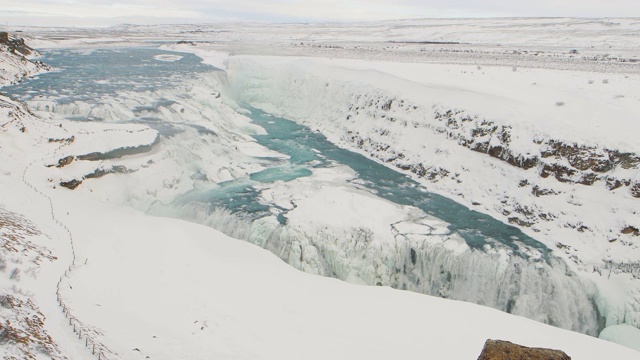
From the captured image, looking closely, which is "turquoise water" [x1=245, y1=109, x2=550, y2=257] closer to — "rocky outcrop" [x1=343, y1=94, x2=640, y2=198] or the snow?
"rocky outcrop" [x1=343, y1=94, x2=640, y2=198]

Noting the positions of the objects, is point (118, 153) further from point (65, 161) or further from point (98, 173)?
Answer: point (65, 161)

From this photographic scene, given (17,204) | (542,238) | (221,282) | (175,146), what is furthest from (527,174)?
(17,204)

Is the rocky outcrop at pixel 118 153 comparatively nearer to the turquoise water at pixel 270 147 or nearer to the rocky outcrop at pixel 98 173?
the rocky outcrop at pixel 98 173

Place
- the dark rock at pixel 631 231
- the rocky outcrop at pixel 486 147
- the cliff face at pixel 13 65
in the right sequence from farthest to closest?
1. the cliff face at pixel 13 65
2. the rocky outcrop at pixel 486 147
3. the dark rock at pixel 631 231

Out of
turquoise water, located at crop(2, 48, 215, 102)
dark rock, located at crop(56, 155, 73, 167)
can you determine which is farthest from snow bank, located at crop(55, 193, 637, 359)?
turquoise water, located at crop(2, 48, 215, 102)

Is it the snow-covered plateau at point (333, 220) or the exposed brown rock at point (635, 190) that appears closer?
the snow-covered plateau at point (333, 220)

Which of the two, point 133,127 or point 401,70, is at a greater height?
point 401,70

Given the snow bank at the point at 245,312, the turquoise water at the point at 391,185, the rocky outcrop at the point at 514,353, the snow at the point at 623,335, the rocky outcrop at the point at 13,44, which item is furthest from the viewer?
the rocky outcrop at the point at 13,44

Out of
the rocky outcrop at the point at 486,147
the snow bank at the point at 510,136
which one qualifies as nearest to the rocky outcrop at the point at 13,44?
the snow bank at the point at 510,136

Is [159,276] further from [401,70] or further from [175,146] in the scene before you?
[401,70]
